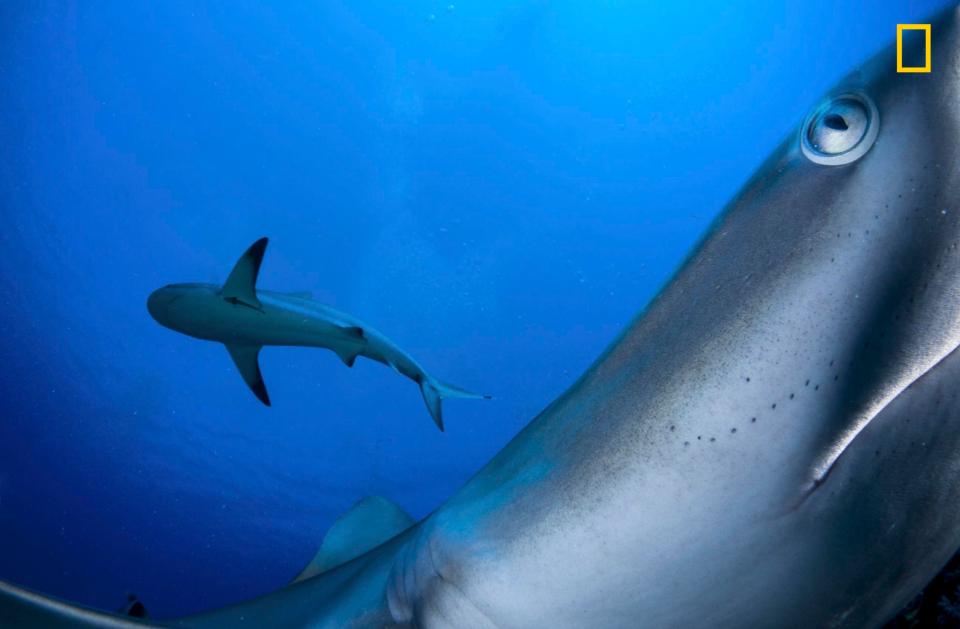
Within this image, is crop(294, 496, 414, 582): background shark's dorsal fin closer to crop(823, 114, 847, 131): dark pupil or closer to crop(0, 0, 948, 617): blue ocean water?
crop(823, 114, 847, 131): dark pupil

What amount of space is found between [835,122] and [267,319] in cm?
576

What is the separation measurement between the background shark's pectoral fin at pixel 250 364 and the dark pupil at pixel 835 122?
647 cm

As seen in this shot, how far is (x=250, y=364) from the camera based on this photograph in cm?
714

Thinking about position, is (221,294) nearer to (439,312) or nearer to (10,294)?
(439,312)

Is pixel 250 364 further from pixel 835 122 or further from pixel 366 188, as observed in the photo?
pixel 366 188

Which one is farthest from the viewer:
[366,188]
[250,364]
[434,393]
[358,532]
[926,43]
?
[366,188]

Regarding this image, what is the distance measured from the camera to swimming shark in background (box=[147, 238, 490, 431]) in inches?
229

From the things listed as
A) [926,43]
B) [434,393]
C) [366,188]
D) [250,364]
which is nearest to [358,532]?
[434,393]

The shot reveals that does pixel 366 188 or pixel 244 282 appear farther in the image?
pixel 366 188

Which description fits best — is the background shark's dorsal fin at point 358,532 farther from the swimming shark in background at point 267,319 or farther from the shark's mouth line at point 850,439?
the shark's mouth line at point 850,439

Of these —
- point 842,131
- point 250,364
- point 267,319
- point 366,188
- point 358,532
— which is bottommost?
point 842,131

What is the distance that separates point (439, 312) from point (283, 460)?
9959mm

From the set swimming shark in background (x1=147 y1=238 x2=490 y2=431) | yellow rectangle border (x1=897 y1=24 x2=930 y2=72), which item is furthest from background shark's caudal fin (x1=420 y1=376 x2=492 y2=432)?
yellow rectangle border (x1=897 y1=24 x2=930 y2=72)

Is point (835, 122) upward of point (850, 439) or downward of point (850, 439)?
upward
